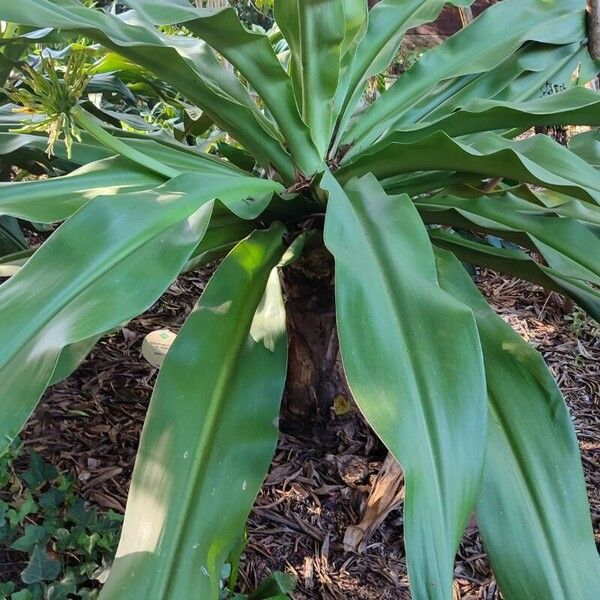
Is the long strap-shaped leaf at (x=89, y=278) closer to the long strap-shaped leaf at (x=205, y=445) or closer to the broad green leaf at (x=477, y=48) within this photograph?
the long strap-shaped leaf at (x=205, y=445)

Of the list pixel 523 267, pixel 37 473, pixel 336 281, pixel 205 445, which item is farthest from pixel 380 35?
pixel 37 473

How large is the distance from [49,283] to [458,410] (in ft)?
1.17

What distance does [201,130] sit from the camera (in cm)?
127

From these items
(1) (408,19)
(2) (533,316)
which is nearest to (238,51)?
(1) (408,19)

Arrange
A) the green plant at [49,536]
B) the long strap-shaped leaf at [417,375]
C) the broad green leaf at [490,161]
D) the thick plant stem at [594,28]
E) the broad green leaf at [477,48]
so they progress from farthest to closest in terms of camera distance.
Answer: the thick plant stem at [594,28] < the broad green leaf at [477,48] < the green plant at [49,536] < the broad green leaf at [490,161] < the long strap-shaped leaf at [417,375]

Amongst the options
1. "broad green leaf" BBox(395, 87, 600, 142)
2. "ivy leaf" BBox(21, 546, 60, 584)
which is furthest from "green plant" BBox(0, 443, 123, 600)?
"broad green leaf" BBox(395, 87, 600, 142)

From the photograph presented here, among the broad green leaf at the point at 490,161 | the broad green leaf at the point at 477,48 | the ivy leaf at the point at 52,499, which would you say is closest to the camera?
the broad green leaf at the point at 490,161

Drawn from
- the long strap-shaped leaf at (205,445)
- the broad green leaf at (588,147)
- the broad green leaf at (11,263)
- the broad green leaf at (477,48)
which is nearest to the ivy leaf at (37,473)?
the broad green leaf at (11,263)

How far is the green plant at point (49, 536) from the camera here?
75 cm

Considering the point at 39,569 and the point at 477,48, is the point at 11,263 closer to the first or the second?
the point at 39,569

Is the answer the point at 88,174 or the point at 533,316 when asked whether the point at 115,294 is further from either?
the point at 533,316

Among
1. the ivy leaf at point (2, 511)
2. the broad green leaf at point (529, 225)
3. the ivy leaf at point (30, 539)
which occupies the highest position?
the broad green leaf at point (529, 225)

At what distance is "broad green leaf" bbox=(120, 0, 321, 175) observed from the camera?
785mm

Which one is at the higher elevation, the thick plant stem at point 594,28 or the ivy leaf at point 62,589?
the thick plant stem at point 594,28
